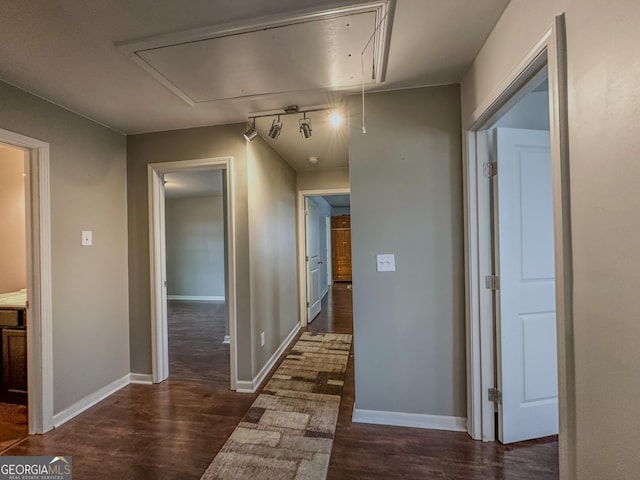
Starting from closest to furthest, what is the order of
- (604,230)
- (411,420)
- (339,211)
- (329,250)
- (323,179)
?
(604,230), (411,420), (323,179), (329,250), (339,211)

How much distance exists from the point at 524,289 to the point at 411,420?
1157 millimetres

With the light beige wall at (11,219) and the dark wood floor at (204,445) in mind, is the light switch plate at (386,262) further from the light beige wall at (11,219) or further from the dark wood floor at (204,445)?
the light beige wall at (11,219)

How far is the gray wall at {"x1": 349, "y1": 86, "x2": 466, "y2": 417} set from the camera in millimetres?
1854

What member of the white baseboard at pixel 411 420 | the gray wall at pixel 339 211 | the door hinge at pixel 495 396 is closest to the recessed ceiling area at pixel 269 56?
the door hinge at pixel 495 396

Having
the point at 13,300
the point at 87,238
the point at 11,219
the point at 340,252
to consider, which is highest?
the point at 11,219

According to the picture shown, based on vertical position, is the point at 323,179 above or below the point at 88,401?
above

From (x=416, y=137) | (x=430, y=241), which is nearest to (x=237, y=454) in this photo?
(x=430, y=241)

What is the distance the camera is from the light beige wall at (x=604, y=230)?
715mm

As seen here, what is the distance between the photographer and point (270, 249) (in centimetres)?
298

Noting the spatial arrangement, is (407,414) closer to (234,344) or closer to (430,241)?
(430,241)

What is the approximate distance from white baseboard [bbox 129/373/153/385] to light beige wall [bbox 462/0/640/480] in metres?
3.05

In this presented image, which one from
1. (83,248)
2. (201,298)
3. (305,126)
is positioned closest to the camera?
(305,126)

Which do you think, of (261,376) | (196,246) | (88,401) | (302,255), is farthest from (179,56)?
(196,246)

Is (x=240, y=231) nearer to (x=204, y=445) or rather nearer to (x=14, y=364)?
(x=204, y=445)
